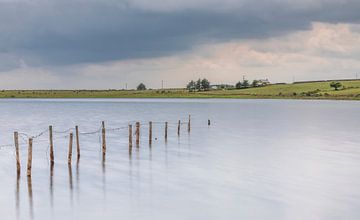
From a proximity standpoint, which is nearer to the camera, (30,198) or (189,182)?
(30,198)

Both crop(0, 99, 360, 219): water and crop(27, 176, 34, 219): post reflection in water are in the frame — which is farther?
crop(0, 99, 360, 219): water

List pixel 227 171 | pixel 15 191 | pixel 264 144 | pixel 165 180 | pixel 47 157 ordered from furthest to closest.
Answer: pixel 264 144 → pixel 47 157 → pixel 227 171 → pixel 165 180 → pixel 15 191

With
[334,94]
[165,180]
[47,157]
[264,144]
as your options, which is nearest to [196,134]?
[264,144]

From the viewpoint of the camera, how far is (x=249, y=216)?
24.7 m

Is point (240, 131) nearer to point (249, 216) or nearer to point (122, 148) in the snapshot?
point (122, 148)

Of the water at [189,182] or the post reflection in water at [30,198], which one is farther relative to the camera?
the water at [189,182]

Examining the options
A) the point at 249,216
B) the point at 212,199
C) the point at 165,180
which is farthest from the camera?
the point at 165,180

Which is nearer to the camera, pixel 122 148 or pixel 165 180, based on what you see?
pixel 165 180

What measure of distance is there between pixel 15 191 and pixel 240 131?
46.0m

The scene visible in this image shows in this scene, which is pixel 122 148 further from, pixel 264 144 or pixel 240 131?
pixel 240 131

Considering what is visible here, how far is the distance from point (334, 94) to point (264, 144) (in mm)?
148773

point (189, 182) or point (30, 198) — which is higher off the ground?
point (30, 198)

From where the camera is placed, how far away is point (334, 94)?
643ft

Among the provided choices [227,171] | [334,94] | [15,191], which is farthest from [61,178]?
[334,94]
